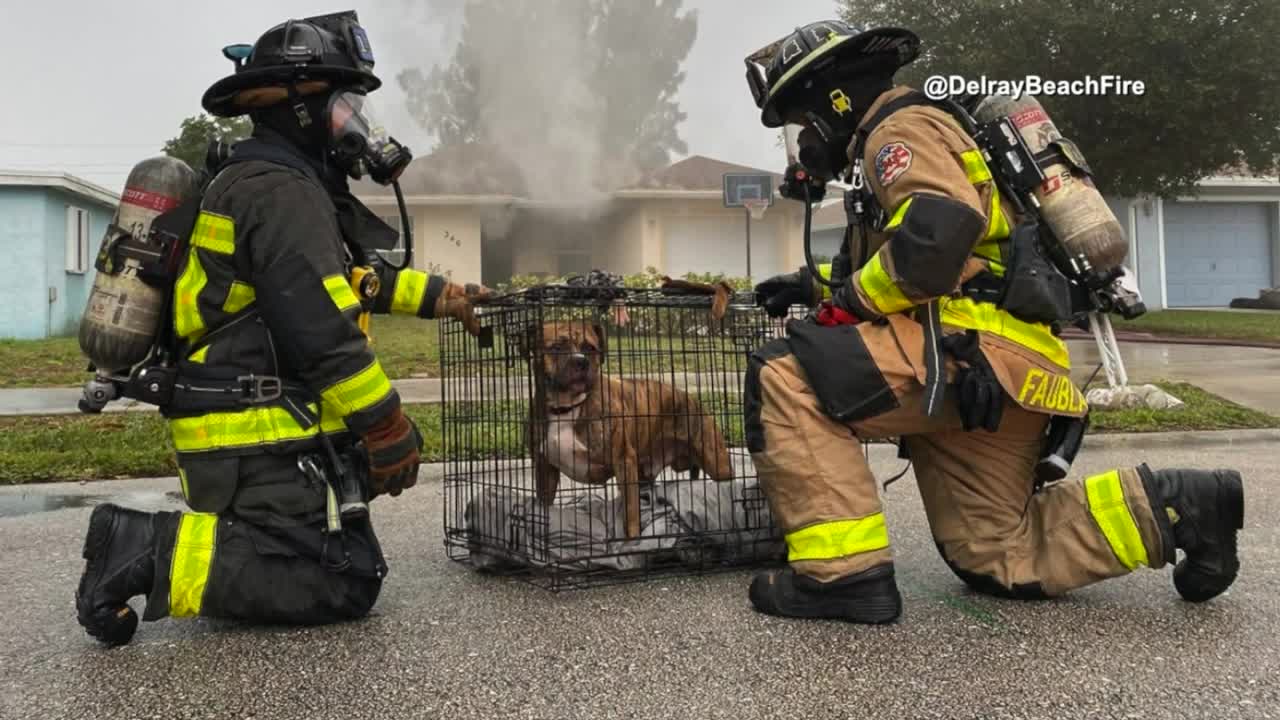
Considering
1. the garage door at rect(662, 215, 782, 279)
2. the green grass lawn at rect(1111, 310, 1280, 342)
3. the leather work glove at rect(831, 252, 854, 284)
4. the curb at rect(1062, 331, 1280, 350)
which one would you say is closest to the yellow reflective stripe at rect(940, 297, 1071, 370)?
the leather work glove at rect(831, 252, 854, 284)

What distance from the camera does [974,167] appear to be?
2701 mm

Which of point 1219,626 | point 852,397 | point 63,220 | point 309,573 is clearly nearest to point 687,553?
point 852,397

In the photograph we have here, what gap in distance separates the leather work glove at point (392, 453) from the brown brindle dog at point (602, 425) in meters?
0.66

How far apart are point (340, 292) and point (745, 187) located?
15.7 meters

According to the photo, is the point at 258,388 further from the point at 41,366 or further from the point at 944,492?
the point at 41,366

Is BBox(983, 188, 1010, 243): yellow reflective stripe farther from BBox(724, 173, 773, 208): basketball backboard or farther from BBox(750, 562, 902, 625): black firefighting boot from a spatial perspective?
BBox(724, 173, 773, 208): basketball backboard

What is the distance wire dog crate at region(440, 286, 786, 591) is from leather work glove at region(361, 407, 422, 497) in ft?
1.89

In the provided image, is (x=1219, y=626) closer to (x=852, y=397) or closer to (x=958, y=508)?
(x=958, y=508)

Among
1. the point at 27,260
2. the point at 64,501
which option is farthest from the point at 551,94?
the point at 64,501

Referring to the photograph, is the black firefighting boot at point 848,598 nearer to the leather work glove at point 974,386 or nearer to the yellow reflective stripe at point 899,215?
the leather work glove at point 974,386

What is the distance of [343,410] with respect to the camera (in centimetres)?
255

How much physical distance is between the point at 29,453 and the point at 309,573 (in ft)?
13.2

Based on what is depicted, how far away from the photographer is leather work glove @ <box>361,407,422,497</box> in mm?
2600

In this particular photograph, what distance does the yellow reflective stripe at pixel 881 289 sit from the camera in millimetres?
2547
